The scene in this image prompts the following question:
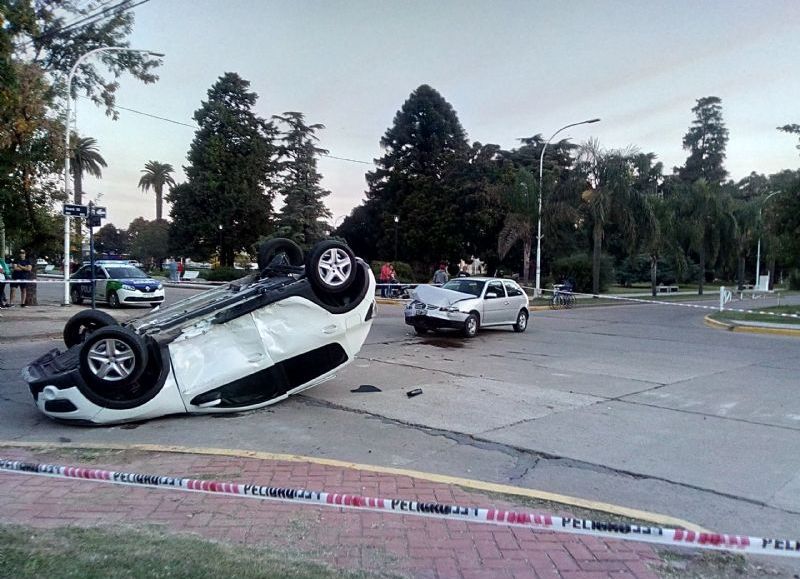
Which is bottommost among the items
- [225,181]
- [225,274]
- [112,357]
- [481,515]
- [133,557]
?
[133,557]

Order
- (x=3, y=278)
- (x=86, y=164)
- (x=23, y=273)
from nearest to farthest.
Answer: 1. (x=3, y=278)
2. (x=23, y=273)
3. (x=86, y=164)

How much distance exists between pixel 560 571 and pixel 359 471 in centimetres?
201

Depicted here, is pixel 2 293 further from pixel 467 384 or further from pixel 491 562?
pixel 491 562

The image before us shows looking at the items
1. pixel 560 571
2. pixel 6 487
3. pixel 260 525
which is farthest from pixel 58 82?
pixel 560 571

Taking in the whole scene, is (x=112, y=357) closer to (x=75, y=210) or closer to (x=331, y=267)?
(x=331, y=267)

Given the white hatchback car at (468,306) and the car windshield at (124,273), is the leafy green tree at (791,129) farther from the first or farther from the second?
the car windshield at (124,273)

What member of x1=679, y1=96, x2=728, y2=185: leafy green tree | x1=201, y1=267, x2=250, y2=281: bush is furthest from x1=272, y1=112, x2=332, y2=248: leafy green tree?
x1=679, y1=96, x2=728, y2=185: leafy green tree

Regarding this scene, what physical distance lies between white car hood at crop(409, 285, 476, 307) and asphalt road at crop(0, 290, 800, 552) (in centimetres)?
291

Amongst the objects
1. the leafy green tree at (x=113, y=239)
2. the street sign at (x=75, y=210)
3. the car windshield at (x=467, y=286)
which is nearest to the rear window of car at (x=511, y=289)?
the car windshield at (x=467, y=286)

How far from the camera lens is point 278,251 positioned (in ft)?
29.6

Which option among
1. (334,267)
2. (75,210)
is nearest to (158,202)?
(75,210)

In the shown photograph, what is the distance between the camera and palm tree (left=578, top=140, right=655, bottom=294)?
32625mm

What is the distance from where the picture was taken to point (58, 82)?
68.4 feet

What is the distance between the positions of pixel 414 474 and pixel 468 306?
1006 cm
